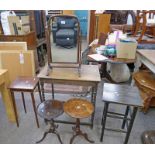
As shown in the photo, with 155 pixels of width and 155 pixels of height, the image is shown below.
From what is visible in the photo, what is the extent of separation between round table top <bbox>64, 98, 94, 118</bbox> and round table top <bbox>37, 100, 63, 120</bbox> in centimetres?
8

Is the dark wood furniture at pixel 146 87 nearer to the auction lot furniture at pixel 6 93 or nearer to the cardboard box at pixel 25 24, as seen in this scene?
the auction lot furniture at pixel 6 93

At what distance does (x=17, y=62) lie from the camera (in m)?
2.61

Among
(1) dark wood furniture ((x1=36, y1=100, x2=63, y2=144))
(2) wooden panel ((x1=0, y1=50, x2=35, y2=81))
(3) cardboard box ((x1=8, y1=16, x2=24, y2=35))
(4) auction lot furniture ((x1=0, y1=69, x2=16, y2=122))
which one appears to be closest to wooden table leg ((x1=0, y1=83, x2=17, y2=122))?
(4) auction lot furniture ((x1=0, y1=69, x2=16, y2=122))

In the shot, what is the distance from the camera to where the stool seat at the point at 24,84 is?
168 cm

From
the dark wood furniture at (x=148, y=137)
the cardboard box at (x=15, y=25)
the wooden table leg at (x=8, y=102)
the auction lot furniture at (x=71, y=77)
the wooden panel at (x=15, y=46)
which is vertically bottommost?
the dark wood furniture at (x=148, y=137)

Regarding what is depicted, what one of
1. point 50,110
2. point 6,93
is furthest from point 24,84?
point 50,110

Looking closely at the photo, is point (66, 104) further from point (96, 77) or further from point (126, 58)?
point (126, 58)

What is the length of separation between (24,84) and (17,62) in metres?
1.01

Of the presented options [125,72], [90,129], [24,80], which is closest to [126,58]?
[125,72]

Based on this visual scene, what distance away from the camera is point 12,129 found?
1872 millimetres

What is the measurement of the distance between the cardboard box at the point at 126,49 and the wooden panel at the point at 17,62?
4.61 feet

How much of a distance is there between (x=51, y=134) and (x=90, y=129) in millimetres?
480

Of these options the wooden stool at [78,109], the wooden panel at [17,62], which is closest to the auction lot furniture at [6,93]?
the wooden stool at [78,109]

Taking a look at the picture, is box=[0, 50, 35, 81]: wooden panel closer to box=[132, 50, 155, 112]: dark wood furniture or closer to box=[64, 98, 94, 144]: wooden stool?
box=[64, 98, 94, 144]: wooden stool
